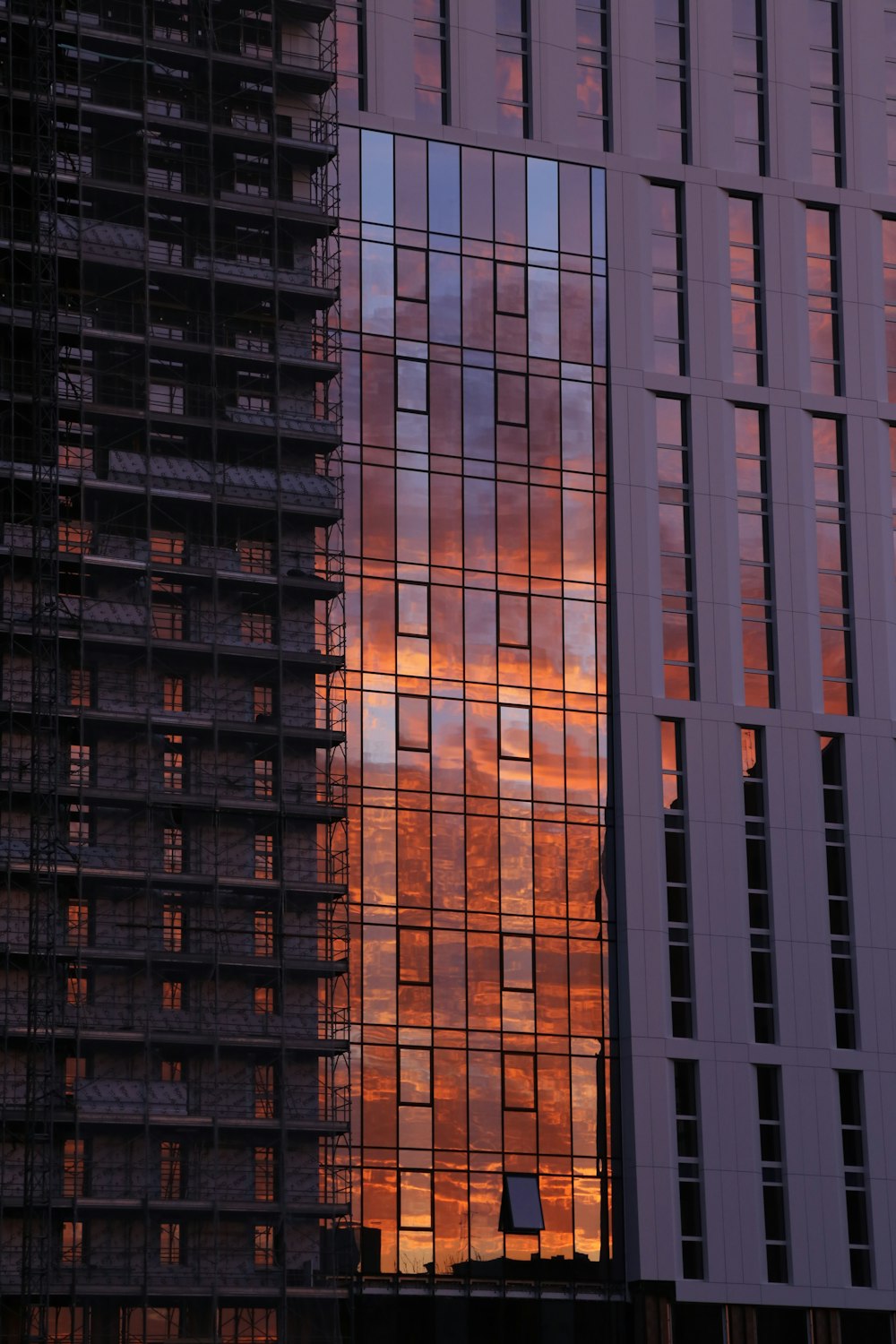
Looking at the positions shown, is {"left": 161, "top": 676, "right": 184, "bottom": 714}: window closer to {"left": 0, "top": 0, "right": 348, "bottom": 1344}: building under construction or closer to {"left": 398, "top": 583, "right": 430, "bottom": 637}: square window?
{"left": 0, "top": 0, "right": 348, "bottom": 1344}: building under construction

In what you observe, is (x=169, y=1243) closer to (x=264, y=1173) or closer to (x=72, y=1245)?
(x=72, y=1245)

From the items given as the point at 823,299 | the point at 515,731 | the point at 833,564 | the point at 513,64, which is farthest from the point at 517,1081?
the point at 513,64

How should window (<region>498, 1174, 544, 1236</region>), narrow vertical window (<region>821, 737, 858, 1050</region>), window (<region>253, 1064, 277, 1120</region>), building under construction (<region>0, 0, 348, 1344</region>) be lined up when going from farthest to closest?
narrow vertical window (<region>821, 737, 858, 1050</region>), window (<region>498, 1174, 544, 1236</region>), window (<region>253, 1064, 277, 1120</region>), building under construction (<region>0, 0, 348, 1344</region>)

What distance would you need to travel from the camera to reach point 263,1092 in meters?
71.6

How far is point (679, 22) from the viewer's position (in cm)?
8731

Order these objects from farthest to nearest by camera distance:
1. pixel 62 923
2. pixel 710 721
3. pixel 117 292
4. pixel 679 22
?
pixel 679 22
pixel 710 721
pixel 117 292
pixel 62 923

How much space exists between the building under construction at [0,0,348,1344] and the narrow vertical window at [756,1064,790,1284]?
46.3 feet

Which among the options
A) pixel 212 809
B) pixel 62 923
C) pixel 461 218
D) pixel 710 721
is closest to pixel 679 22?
pixel 461 218

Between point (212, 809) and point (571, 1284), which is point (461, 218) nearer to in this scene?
point (212, 809)

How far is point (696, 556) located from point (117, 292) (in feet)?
69.1

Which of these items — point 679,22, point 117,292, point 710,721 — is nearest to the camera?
point 117,292

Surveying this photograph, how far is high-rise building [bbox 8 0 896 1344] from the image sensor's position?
70.9 m

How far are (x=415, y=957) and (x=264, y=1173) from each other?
8422 mm

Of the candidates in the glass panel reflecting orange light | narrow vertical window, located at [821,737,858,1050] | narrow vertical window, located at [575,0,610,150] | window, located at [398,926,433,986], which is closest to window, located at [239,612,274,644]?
the glass panel reflecting orange light
